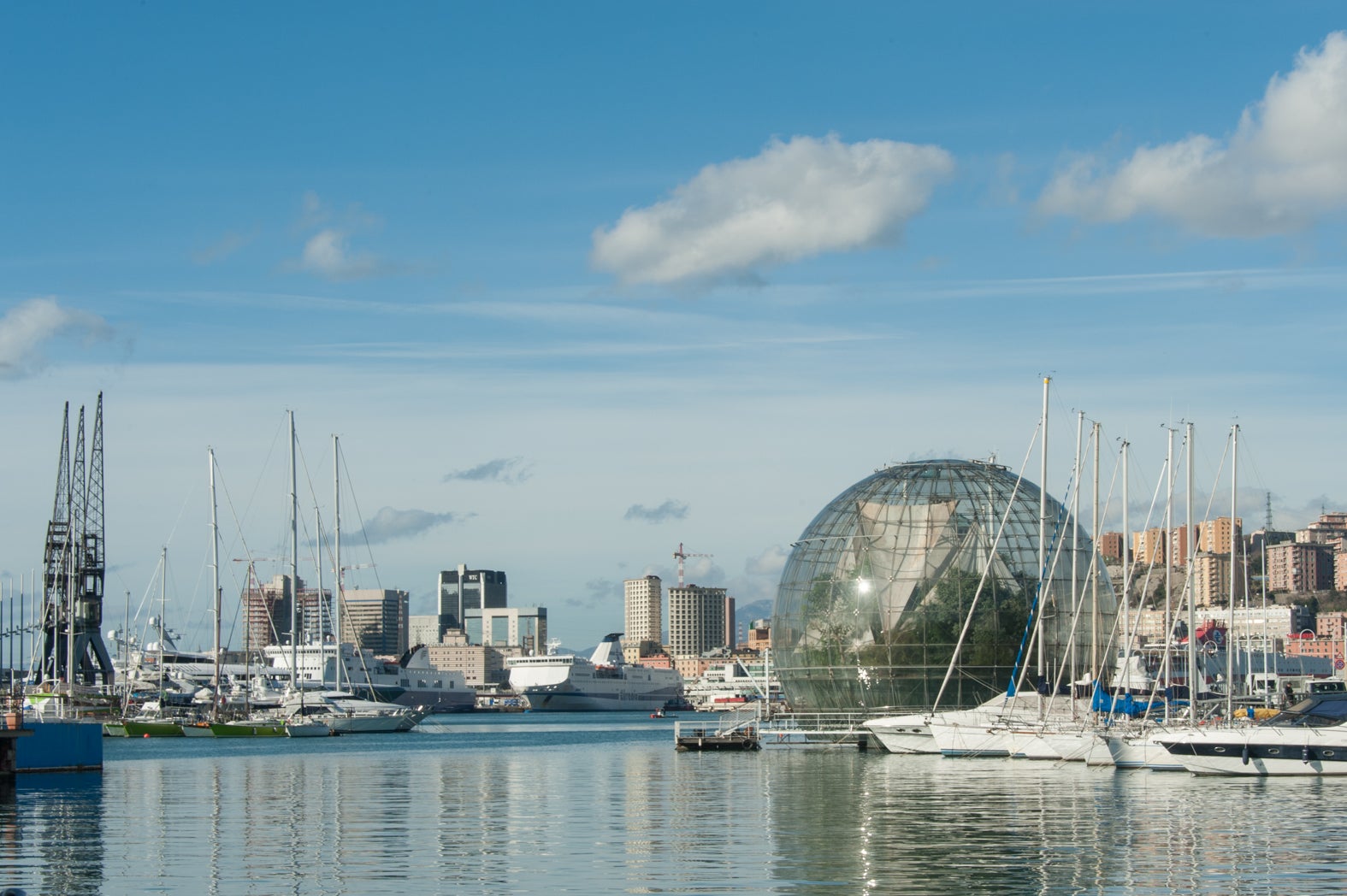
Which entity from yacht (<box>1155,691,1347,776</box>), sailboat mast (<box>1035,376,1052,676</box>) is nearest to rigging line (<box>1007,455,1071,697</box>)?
sailboat mast (<box>1035,376,1052,676</box>)

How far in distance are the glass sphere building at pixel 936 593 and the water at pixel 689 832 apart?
1365 cm

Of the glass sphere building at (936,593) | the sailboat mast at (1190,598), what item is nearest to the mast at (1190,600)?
the sailboat mast at (1190,598)

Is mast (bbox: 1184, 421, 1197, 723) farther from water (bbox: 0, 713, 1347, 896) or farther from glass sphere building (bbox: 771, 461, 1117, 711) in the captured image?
glass sphere building (bbox: 771, 461, 1117, 711)

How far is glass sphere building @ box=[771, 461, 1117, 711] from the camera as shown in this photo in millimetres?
71938

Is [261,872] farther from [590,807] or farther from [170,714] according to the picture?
[170,714]

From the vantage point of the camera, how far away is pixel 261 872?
2733cm

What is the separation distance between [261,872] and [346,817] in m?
11.6

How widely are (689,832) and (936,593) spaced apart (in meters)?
40.8

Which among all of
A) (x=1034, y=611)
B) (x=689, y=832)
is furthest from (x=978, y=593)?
(x=689, y=832)

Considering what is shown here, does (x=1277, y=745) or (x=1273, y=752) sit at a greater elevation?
(x=1277, y=745)

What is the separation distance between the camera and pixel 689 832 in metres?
33.4

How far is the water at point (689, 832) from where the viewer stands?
1003 inches

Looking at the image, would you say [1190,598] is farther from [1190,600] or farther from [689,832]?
[689,832]

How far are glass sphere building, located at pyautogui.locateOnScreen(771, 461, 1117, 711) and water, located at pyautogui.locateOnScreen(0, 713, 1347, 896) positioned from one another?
1365 centimetres
